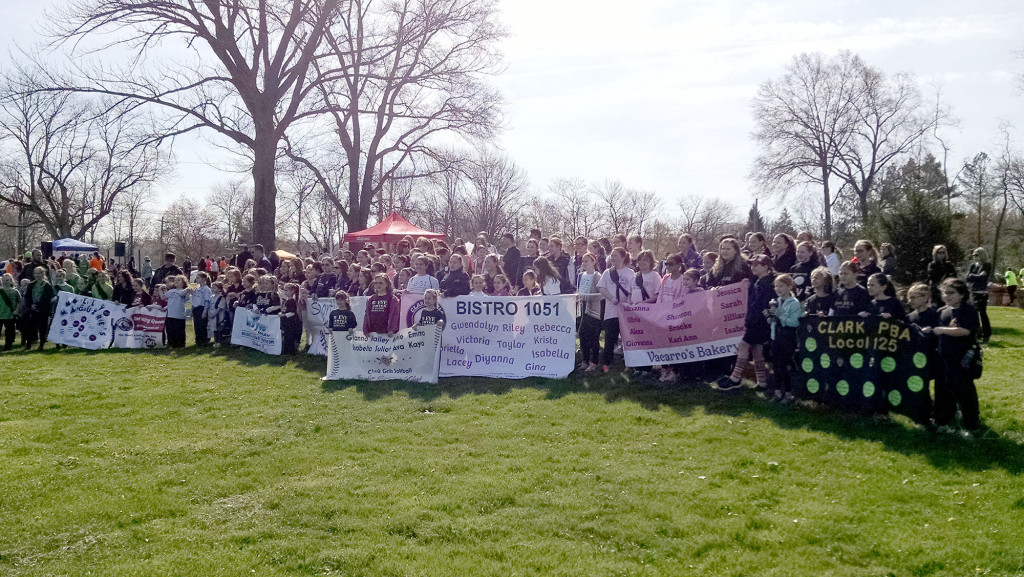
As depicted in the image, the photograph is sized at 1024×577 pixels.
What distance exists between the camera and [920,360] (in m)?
7.29

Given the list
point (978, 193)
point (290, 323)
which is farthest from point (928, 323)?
point (978, 193)

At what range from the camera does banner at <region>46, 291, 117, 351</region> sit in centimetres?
1540

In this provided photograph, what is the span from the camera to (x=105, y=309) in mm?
15578

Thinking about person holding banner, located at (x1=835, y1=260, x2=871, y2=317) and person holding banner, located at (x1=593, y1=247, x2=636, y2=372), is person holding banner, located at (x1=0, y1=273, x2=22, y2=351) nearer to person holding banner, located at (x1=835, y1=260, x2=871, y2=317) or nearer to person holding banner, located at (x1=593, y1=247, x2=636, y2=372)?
person holding banner, located at (x1=593, y1=247, x2=636, y2=372)

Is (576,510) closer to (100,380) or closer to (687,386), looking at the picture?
(687,386)

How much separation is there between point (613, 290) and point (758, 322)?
2399 millimetres

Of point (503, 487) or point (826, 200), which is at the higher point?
point (826, 200)

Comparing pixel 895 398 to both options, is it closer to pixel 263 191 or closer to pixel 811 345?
pixel 811 345

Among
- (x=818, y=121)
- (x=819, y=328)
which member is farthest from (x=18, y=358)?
(x=818, y=121)

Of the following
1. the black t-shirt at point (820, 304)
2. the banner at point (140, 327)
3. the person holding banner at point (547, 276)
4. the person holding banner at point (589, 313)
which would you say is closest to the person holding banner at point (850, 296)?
the black t-shirt at point (820, 304)

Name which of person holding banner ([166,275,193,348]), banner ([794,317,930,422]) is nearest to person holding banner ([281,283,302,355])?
person holding banner ([166,275,193,348])

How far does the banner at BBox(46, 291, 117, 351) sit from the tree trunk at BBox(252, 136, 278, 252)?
6.93 metres

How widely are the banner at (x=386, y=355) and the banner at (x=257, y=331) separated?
3.13 m

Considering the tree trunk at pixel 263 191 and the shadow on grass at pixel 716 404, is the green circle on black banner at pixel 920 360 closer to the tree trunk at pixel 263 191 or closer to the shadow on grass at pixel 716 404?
the shadow on grass at pixel 716 404
